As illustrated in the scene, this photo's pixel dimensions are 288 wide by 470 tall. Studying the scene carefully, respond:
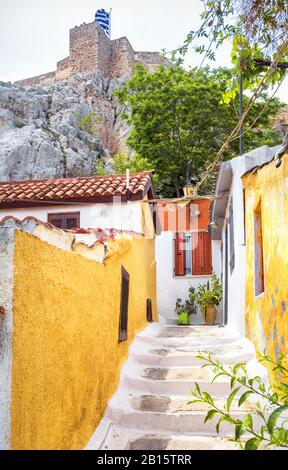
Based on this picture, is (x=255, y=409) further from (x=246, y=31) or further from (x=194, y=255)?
(x=194, y=255)

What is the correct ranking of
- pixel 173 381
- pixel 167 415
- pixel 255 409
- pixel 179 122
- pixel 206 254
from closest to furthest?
pixel 255 409 → pixel 167 415 → pixel 173 381 → pixel 206 254 → pixel 179 122

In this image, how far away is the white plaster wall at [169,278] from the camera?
17.2 metres

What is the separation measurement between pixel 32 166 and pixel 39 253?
22082mm

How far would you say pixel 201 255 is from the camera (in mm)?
17391

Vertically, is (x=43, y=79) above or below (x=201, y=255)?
above

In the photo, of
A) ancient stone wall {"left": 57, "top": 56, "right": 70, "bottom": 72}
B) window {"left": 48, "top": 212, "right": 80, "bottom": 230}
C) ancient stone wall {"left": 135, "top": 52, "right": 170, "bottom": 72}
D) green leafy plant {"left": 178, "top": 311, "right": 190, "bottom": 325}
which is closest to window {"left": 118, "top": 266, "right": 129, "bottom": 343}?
window {"left": 48, "top": 212, "right": 80, "bottom": 230}

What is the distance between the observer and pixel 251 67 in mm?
4691

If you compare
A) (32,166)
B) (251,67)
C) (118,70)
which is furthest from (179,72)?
(118,70)

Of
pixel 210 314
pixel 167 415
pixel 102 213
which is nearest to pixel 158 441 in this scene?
pixel 167 415

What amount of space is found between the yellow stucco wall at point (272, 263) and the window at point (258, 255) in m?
0.11

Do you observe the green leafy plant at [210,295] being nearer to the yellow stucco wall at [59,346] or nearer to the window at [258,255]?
the window at [258,255]

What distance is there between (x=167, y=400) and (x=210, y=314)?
9.98m

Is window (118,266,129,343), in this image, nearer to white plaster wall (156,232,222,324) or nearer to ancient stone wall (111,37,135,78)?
white plaster wall (156,232,222,324)
